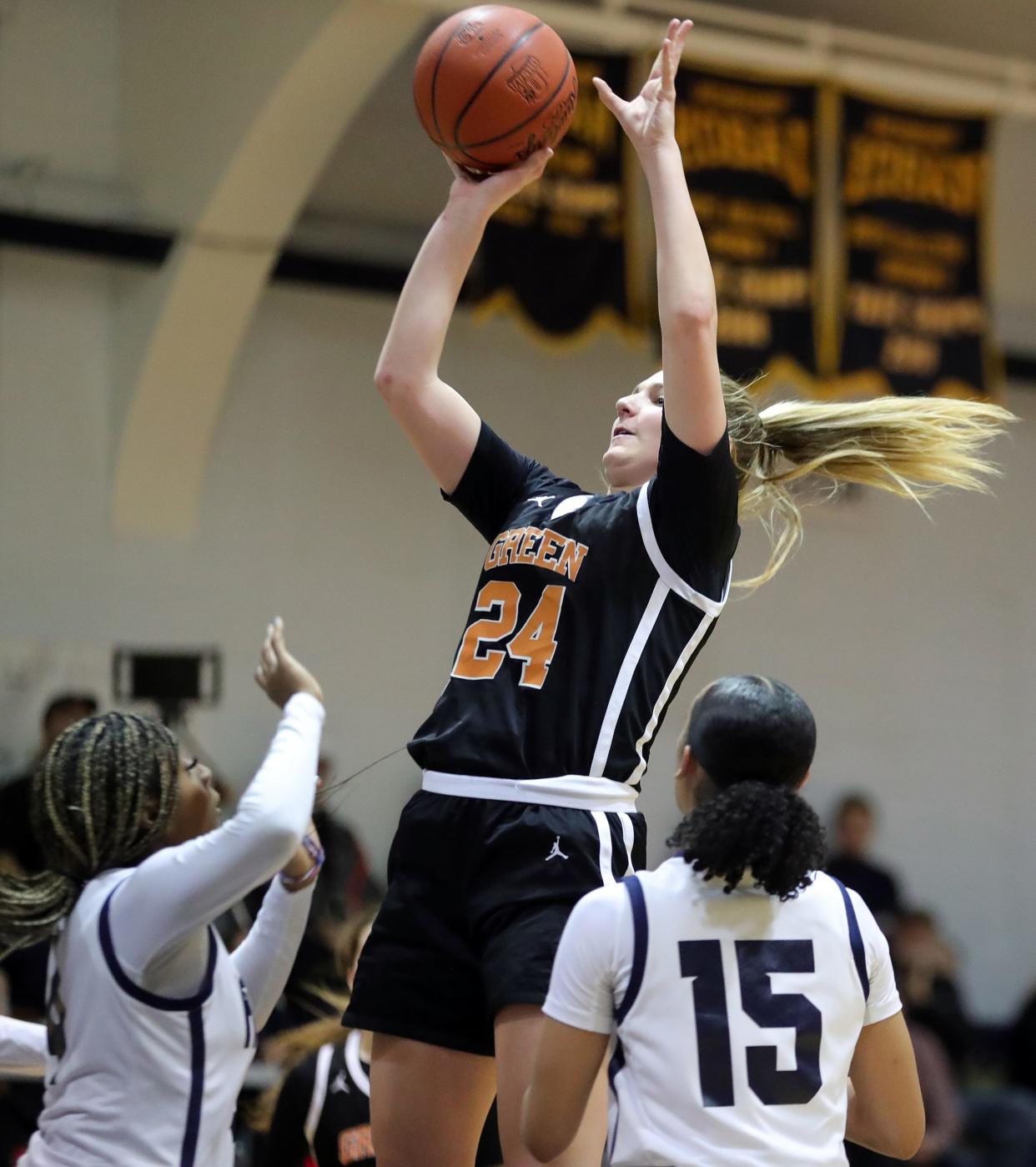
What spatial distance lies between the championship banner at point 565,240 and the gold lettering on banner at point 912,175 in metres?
1.06

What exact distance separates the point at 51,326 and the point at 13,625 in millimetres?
1352

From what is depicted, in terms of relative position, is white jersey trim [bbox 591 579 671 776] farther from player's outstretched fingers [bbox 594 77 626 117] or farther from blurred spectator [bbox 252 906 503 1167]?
blurred spectator [bbox 252 906 503 1167]

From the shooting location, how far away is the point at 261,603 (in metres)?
7.83

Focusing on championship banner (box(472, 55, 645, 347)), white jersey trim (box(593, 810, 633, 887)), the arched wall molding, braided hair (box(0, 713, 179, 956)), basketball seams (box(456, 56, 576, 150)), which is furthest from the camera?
championship banner (box(472, 55, 645, 347))

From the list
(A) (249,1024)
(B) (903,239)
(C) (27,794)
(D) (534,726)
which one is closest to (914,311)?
(B) (903,239)

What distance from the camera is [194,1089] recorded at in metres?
2.26

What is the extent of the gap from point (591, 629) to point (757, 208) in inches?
188

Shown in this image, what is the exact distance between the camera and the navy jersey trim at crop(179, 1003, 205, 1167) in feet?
7.38

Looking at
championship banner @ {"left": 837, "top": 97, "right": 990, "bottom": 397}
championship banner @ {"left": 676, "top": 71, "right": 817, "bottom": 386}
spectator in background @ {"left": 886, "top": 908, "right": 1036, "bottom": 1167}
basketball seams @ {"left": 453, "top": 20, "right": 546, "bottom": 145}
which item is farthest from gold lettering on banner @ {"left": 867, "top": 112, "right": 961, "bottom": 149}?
basketball seams @ {"left": 453, "top": 20, "right": 546, "bottom": 145}

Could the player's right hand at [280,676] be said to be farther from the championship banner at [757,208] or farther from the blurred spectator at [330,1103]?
the championship banner at [757,208]

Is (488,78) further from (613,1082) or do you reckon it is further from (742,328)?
(742,328)

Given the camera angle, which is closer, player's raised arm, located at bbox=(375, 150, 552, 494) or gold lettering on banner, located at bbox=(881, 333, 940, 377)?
player's raised arm, located at bbox=(375, 150, 552, 494)

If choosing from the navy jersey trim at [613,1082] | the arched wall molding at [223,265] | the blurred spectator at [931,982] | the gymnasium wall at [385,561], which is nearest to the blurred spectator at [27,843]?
the gymnasium wall at [385,561]

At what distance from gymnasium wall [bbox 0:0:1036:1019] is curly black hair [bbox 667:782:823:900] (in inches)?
221
